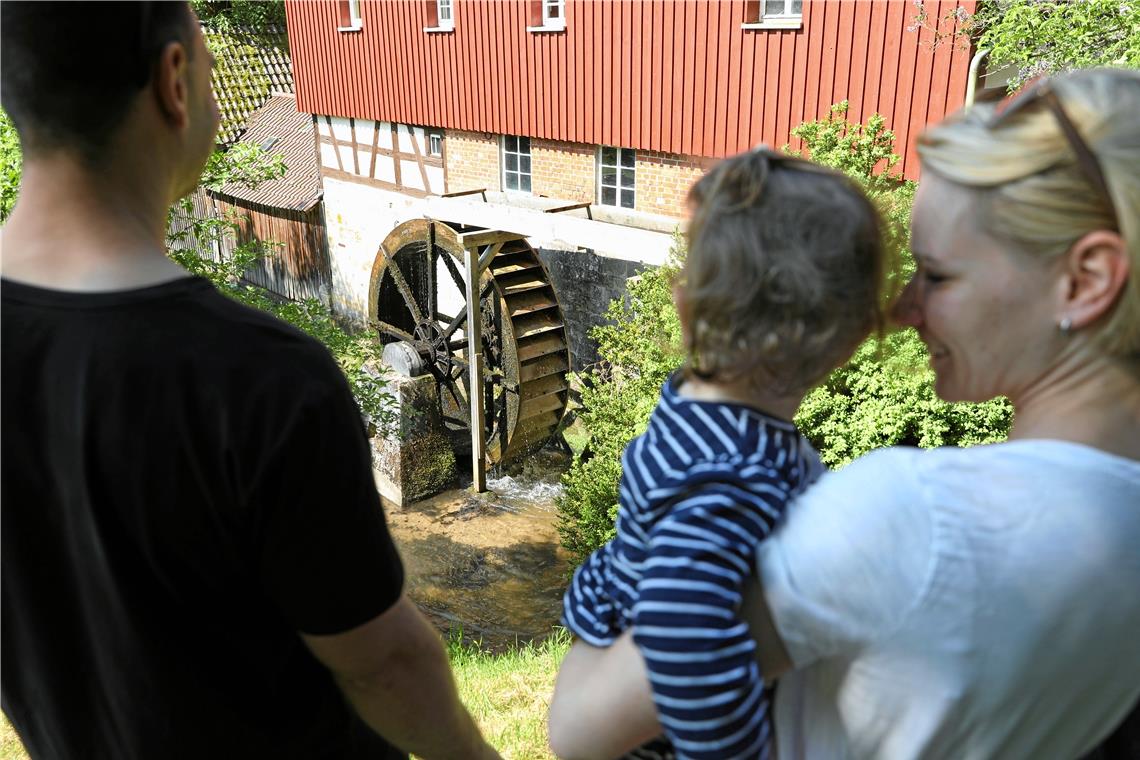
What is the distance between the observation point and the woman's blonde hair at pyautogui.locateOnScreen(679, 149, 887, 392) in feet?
3.57

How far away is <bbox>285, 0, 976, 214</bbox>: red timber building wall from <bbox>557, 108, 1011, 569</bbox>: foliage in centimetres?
56

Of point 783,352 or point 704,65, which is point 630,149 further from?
point 783,352

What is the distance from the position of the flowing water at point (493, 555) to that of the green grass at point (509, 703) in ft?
14.0

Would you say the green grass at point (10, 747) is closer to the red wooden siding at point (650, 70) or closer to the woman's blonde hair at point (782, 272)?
the woman's blonde hair at point (782, 272)

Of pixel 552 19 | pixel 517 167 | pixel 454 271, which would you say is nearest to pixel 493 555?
pixel 454 271

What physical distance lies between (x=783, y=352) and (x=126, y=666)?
973 mm

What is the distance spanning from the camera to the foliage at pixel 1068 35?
15.5 ft

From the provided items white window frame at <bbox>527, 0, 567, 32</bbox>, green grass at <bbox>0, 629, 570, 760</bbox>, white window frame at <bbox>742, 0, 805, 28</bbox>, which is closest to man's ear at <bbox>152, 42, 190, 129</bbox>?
green grass at <bbox>0, 629, 570, 760</bbox>

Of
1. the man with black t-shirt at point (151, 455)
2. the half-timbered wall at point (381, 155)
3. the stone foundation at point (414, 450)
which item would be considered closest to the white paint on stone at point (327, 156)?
the half-timbered wall at point (381, 155)

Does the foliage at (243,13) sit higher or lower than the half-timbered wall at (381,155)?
higher

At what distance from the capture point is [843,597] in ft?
3.14

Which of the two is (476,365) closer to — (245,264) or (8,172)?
(245,264)

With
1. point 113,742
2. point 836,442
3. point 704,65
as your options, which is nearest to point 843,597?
point 113,742

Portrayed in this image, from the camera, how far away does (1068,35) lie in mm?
4867
